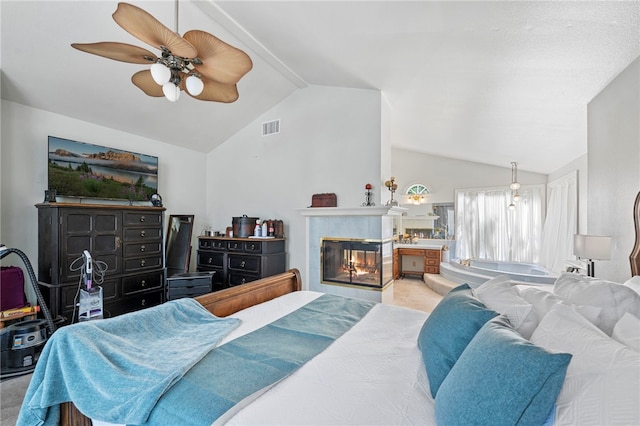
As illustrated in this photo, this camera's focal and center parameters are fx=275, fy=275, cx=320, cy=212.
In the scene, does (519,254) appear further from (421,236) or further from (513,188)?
(421,236)

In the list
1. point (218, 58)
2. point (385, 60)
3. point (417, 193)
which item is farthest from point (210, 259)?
point (417, 193)

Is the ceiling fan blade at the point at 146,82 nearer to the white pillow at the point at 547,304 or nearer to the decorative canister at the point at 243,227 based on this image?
the decorative canister at the point at 243,227

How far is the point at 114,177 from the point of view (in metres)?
3.85

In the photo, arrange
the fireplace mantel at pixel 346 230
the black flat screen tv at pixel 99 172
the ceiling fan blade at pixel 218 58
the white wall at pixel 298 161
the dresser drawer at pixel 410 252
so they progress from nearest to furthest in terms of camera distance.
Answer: the ceiling fan blade at pixel 218 58
the black flat screen tv at pixel 99 172
the fireplace mantel at pixel 346 230
the white wall at pixel 298 161
the dresser drawer at pixel 410 252

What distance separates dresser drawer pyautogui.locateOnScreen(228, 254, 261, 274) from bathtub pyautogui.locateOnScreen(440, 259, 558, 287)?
12.1ft

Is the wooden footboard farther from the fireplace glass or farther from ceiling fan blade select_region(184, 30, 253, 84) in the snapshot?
ceiling fan blade select_region(184, 30, 253, 84)

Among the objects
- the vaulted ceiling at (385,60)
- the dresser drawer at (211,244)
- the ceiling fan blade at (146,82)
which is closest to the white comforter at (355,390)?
the vaulted ceiling at (385,60)

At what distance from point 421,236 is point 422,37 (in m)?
5.52

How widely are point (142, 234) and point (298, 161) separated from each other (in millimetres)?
2497

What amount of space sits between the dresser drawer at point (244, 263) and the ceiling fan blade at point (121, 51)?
2.81m

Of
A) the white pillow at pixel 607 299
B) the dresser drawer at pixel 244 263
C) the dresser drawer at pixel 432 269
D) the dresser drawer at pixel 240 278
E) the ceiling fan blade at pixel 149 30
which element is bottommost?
the dresser drawer at pixel 432 269

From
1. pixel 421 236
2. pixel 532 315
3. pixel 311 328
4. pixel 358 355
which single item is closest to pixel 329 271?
pixel 311 328

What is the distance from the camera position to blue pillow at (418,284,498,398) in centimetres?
118

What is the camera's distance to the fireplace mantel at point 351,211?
360cm
